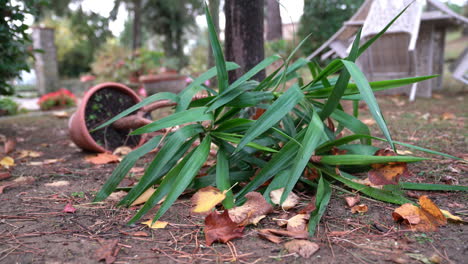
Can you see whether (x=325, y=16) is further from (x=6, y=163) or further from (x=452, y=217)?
(x=452, y=217)

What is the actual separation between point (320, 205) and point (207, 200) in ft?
1.23

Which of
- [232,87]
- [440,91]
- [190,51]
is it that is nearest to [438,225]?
[232,87]

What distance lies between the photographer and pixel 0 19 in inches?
103

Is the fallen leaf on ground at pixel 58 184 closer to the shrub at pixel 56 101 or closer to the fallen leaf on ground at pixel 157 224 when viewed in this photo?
the fallen leaf on ground at pixel 157 224

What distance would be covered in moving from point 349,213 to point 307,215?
162mm

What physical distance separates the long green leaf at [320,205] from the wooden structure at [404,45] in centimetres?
254

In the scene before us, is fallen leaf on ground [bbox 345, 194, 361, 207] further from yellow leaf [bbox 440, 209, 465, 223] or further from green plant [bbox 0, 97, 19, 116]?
green plant [bbox 0, 97, 19, 116]

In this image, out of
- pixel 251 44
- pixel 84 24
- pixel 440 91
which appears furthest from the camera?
pixel 84 24

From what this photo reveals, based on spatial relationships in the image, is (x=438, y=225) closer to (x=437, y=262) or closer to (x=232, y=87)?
(x=437, y=262)

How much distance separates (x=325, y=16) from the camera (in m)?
5.83

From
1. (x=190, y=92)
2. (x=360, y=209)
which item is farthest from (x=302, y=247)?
(x=190, y=92)

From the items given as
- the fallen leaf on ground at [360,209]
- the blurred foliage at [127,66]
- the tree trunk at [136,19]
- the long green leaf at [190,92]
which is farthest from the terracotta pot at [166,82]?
the fallen leaf on ground at [360,209]

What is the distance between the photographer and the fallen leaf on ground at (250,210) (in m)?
1.23

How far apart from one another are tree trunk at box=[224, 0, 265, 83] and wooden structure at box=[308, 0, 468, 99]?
1.35m
